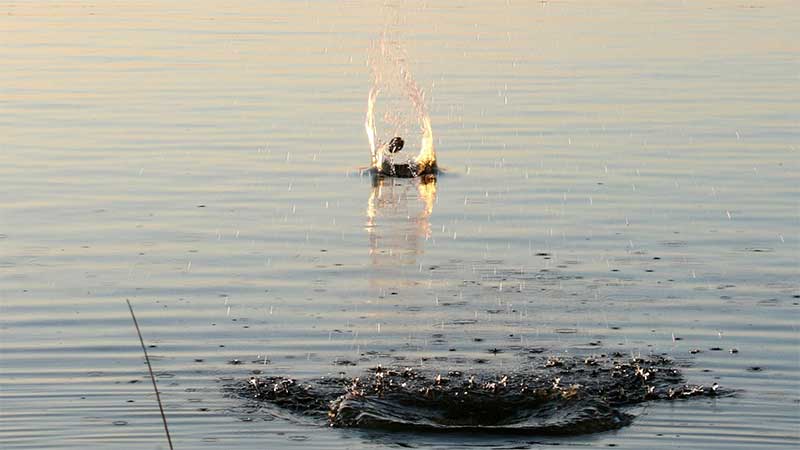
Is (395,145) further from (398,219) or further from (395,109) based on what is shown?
(395,109)

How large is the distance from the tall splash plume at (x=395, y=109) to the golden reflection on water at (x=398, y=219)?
1.97 feet

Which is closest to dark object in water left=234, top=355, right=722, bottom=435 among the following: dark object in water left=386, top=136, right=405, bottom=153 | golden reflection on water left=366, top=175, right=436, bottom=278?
golden reflection on water left=366, top=175, right=436, bottom=278

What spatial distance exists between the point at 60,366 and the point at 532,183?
8.75 meters

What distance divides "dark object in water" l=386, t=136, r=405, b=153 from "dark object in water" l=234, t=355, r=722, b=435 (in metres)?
9.96

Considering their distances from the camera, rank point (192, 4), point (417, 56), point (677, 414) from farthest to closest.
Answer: point (192, 4) < point (417, 56) < point (677, 414)

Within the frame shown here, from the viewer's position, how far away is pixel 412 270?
15023 millimetres

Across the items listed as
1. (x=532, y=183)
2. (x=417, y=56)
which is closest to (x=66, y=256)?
(x=532, y=183)

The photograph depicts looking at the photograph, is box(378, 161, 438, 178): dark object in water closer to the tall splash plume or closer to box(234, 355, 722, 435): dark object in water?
the tall splash plume

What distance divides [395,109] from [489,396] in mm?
14945

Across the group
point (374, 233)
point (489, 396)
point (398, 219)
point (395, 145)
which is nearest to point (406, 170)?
point (395, 145)

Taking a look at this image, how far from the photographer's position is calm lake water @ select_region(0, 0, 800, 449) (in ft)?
36.5

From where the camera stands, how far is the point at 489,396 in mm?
10859

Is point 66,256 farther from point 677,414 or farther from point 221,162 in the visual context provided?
point 677,414

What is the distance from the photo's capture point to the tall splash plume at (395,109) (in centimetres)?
2117
